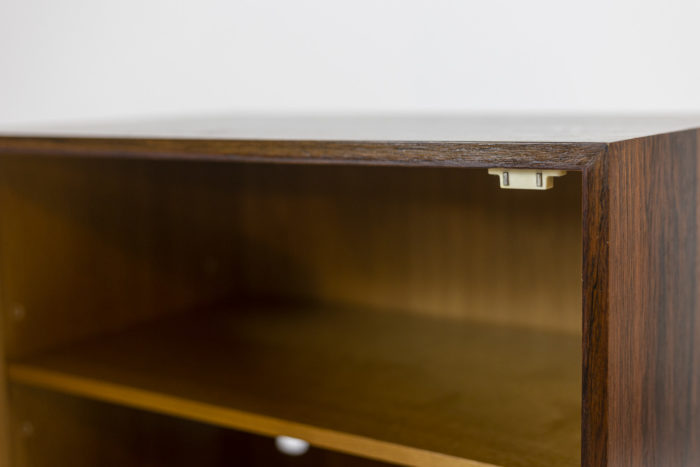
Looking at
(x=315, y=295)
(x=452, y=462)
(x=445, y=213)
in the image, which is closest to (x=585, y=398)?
(x=452, y=462)

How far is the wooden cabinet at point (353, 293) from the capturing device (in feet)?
2.54

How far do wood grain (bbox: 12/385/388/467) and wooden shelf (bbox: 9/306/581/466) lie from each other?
2.8 inches

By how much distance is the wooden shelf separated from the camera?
916 mm

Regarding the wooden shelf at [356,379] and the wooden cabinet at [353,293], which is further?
the wooden shelf at [356,379]

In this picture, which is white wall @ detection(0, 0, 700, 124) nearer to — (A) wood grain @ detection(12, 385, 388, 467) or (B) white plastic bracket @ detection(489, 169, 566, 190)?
(A) wood grain @ detection(12, 385, 388, 467)

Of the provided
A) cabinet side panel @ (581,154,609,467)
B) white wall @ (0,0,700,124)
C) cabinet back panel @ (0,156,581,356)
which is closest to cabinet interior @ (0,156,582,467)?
cabinet back panel @ (0,156,581,356)

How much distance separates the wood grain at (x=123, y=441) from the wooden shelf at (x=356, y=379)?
7 centimetres

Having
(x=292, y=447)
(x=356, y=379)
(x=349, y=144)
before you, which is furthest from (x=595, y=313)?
(x=292, y=447)

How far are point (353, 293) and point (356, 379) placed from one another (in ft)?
1.18

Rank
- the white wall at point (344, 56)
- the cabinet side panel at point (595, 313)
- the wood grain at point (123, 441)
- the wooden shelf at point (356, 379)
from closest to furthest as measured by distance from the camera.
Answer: the cabinet side panel at point (595, 313), the wooden shelf at point (356, 379), the wood grain at point (123, 441), the white wall at point (344, 56)

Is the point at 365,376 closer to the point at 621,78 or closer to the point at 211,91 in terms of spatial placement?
the point at 621,78

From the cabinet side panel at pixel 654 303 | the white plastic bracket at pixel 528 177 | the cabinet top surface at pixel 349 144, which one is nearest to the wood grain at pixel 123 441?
the cabinet top surface at pixel 349 144

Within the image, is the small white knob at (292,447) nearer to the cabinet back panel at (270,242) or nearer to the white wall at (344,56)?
the cabinet back panel at (270,242)

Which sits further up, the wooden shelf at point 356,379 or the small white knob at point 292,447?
the wooden shelf at point 356,379
